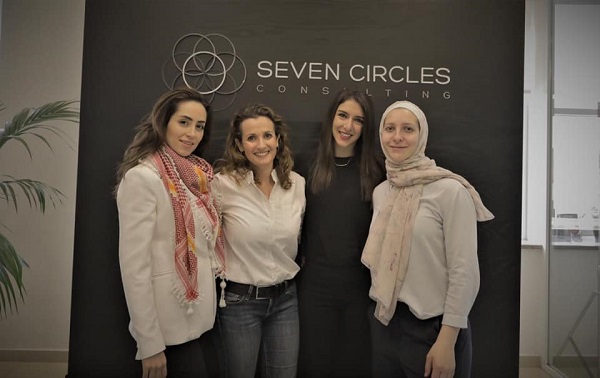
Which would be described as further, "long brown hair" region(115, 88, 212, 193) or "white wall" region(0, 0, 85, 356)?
"white wall" region(0, 0, 85, 356)

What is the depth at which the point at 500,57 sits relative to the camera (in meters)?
2.72

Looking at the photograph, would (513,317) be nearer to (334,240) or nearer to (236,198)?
(334,240)

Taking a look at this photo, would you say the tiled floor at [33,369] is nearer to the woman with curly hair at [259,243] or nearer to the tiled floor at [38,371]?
the tiled floor at [38,371]

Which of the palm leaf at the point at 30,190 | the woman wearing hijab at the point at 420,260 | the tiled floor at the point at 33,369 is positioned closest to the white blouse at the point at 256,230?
the woman wearing hijab at the point at 420,260

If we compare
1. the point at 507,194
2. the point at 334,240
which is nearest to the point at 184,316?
the point at 334,240

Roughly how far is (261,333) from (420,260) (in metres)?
0.87

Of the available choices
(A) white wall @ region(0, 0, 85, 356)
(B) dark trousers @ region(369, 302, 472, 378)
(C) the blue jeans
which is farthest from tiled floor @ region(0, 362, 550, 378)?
(C) the blue jeans

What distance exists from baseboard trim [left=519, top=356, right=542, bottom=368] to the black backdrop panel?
50.8 inches

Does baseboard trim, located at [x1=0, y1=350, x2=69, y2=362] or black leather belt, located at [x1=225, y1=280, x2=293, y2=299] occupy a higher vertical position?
→ black leather belt, located at [x1=225, y1=280, x2=293, y2=299]

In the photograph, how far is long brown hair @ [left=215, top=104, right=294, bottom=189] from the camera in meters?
2.44

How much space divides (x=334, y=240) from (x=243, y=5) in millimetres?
1400

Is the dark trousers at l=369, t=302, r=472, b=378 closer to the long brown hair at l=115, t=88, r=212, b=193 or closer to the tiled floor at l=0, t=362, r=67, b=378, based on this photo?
the long brown hair at l=115, t=88, r=212, b=193

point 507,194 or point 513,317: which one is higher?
point 507,194

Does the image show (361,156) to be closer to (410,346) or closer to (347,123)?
(347,123)
